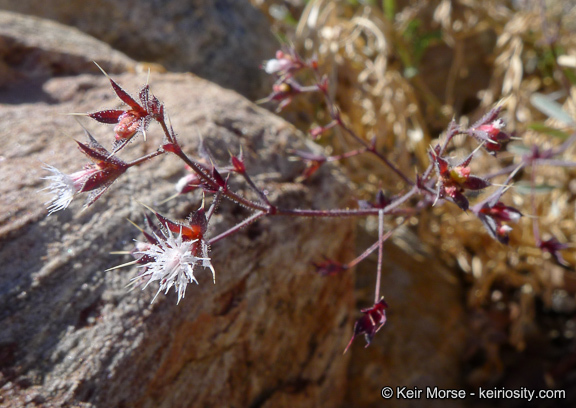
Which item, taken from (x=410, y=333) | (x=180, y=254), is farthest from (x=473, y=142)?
(x=180, y=254)

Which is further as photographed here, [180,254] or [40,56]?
[40,56]

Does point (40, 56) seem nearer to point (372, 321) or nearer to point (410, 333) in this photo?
point (372, 321)

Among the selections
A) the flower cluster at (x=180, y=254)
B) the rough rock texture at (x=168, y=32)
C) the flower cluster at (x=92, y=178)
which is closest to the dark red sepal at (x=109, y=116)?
the flower cluster at (x=92, y=178)

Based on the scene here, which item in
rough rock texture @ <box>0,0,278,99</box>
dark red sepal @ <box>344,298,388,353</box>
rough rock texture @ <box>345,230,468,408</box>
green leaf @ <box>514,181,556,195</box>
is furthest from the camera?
rough rock texture @ <box>0,0,278,99</box>

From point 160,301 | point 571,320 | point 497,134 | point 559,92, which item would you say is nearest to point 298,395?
point 160,301

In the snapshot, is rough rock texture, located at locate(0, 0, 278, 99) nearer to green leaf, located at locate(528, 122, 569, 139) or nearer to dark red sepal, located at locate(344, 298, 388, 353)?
green leaf, located at locate(528, 122, 569, 139)

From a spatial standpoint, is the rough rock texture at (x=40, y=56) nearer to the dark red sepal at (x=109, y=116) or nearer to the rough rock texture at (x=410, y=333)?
the dark red sepal at (x=109, y=116)

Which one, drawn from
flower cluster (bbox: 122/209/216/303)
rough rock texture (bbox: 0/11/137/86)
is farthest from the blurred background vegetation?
flower cluster (bbox: 122/209/216/303)
